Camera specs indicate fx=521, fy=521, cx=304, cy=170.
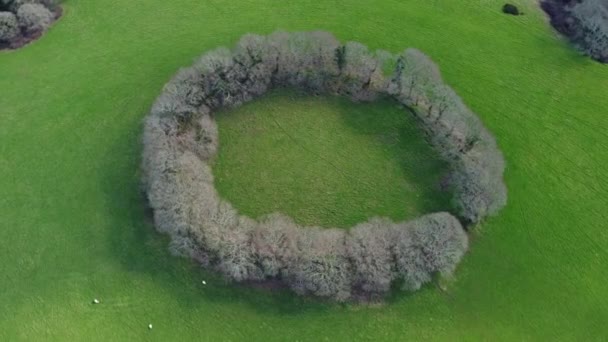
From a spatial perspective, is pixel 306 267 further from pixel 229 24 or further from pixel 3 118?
pixel 3 118

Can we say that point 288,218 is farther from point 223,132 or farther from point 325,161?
point 223,132

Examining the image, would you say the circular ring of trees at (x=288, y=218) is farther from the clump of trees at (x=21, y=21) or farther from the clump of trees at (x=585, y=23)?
the clump of trees at (x=21, y=21)

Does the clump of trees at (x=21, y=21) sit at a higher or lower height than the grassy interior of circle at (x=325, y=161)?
higher

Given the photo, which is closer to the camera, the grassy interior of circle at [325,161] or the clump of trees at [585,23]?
the grassy interior of circle at [325,161]

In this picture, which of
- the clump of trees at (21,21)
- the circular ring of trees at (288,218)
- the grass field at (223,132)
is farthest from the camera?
the clump of trees at (21,21)

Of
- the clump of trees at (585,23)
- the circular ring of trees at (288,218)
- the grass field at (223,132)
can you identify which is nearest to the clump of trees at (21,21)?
the grass field at (223,132)

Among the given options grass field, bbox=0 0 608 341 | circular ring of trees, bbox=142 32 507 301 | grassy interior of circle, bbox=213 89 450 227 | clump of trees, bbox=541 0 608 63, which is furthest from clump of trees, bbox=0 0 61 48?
clump of trees, bbox=541 0 608 63

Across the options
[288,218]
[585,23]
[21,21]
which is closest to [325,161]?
[288,218]

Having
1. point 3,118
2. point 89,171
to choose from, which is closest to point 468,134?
point 89,171
